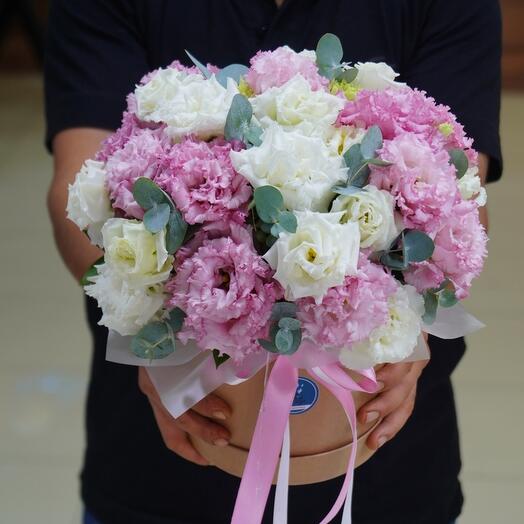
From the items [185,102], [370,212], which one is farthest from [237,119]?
[370,212]

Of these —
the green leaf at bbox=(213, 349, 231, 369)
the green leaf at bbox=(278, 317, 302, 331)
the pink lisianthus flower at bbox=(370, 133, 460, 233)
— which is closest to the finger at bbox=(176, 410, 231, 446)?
the green leaf at bbox=(213, 349, 231, 369)

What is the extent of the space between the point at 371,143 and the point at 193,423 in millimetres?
388

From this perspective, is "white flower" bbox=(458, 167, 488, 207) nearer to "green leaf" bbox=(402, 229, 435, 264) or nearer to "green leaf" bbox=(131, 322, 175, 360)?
"green leaf" bbox=(402, 229, 435, 264)

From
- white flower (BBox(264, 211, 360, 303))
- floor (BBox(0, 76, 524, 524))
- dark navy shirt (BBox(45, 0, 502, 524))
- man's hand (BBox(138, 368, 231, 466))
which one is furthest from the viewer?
floor (BBox(0, 76, 524, 524))

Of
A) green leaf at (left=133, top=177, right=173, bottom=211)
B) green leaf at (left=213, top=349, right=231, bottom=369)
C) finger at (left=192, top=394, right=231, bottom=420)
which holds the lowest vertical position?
finger at (left=192, top=394, right=231, bottom=420)

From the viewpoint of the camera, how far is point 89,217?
879mm

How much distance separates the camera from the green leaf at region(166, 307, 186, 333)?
847 millimetres

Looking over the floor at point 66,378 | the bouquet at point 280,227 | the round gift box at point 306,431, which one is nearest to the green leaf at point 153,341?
the bouquet at point 280,227

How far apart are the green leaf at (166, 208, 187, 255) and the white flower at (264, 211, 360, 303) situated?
0.08 meters

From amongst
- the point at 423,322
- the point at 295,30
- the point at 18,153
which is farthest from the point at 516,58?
the point at 423,322

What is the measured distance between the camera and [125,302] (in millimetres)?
824

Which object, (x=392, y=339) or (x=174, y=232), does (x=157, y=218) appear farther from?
(x=392, y=339)

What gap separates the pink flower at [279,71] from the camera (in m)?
0.91

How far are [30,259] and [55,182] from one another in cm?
245
